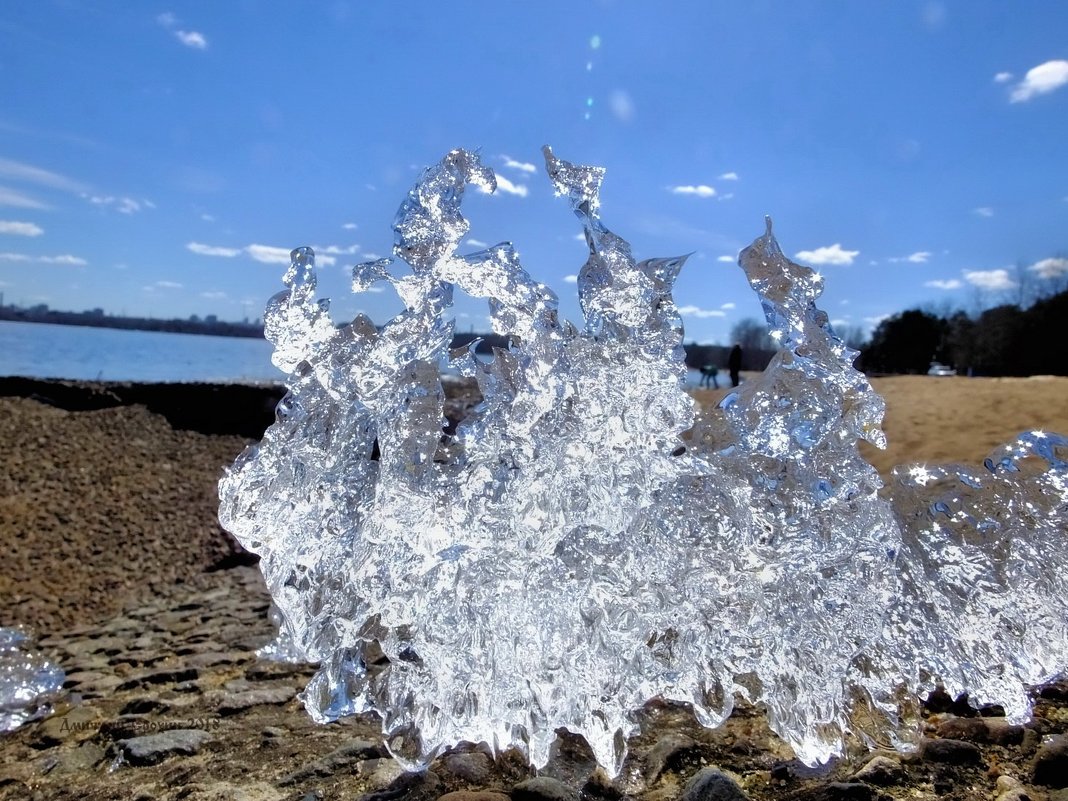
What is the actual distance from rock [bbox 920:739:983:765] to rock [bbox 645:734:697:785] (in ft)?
2.38

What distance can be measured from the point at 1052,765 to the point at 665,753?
3.72ft

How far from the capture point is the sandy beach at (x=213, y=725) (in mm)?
2359

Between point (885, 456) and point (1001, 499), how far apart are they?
22.1 feet

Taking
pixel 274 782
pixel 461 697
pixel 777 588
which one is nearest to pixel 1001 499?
pixel 777 588

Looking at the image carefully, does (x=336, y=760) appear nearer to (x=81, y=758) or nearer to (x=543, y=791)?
(x=543, y=791)

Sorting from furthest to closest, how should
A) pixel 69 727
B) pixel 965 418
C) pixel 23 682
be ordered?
pixel 965 418
pixel 23 682
pixel 69 727

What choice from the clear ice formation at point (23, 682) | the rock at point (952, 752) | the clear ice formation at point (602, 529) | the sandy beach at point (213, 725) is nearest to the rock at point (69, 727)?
the sandy beach at point (213, 725)

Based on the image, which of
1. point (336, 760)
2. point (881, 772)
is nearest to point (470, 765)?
point (336, 760)

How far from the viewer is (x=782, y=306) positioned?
2896mm

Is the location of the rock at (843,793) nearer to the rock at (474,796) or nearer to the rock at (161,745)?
the rock at (474,796)

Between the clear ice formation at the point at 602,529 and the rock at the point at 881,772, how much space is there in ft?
0.44

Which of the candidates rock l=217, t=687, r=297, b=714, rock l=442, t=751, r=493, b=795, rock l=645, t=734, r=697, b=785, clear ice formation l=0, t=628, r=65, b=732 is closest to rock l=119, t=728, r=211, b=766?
rock l=217, t=687, r=297, b=714

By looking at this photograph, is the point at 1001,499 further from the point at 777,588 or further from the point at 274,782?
the point at 274,782

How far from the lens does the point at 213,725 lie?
298 centimetres
